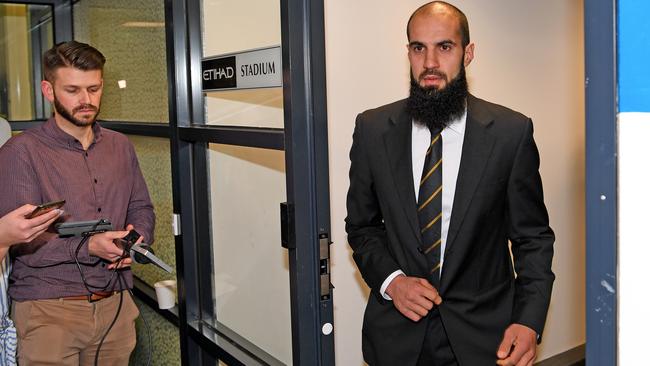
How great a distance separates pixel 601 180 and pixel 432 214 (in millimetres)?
819

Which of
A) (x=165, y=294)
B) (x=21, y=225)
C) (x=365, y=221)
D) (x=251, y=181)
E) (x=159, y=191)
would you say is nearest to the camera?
(x=365, y=221)

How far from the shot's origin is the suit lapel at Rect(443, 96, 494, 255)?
166cm

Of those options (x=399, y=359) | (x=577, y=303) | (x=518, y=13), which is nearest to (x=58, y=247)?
(x=399, y=359)

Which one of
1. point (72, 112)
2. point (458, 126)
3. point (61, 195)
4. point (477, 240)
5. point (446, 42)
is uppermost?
point (446, 42)

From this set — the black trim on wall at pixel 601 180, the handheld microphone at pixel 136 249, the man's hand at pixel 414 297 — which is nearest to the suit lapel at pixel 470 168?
the man's hand at pixel 414 297

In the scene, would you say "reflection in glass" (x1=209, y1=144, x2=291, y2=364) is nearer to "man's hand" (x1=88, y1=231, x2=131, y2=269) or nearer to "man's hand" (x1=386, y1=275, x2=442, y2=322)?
"man's hand" (x1=88, y1=231, x2=131, y2=269)

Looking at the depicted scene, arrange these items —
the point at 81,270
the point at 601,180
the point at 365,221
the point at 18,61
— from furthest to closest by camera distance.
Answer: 1. the point at 18,61
2. the point at 81,270
3. the point at 365,221
4. the point at 601,180

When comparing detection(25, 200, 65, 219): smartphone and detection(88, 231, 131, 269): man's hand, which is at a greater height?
detection(25, 200, 65, 219): smartphone

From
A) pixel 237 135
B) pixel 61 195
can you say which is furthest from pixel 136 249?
pixel 237 135

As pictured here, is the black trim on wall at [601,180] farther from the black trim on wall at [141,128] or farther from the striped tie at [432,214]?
the black trim on wall at [141,128]

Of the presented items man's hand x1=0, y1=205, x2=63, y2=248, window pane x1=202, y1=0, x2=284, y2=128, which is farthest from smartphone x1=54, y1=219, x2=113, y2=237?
window pane x1=202, y1=0, x2=284, y2=128

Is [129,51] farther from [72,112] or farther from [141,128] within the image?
[72,112]

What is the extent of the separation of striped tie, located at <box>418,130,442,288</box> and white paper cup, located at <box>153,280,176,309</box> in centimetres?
143

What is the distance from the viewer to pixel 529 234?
1676mm
